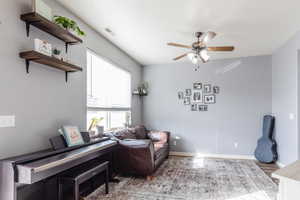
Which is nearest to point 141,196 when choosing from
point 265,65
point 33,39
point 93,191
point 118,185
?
point 118,185

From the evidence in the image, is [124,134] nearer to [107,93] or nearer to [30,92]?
[107,93]

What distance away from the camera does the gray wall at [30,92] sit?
1850 millimetres

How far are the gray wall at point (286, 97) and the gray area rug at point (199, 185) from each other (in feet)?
2.43

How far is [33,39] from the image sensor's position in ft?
7.01

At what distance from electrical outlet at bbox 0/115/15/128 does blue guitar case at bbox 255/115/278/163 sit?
5063 millimetres

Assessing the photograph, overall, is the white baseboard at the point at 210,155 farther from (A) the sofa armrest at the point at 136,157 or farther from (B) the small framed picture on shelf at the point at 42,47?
(B) the small framed picture on shelf at the point at 42,47

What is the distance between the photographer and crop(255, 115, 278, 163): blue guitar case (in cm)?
438

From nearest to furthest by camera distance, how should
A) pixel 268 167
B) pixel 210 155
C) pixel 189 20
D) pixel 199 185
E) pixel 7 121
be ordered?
pixel 7 121, pixel 189 20, pixel 199 185, pixel 268 167, pixel 210 155

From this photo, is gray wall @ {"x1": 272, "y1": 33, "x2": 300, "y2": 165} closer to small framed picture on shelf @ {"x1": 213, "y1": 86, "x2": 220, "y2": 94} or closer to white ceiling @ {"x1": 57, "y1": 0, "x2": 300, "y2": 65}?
white ceiling @ {"x1": 57, "y1": 0, "x2": 300, "y2": 65}

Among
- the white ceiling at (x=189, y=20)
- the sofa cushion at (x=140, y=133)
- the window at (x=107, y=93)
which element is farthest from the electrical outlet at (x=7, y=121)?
the sofa cushion at (x=140, y=133)

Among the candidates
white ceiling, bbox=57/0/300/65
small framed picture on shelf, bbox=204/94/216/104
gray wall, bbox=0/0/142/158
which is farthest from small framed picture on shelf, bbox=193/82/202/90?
gray wall, bbox=0/0/142/158

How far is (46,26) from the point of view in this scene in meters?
2.14

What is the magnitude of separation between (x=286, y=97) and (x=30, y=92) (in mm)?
4683

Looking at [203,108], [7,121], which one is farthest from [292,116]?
[7,121]
